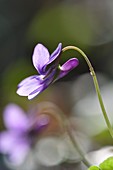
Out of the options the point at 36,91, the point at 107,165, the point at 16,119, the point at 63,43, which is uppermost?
the point at 36,91

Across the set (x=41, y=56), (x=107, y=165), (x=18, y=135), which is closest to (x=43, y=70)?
(x=41, y=56)

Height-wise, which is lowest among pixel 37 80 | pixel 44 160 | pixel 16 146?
pixel 44 160

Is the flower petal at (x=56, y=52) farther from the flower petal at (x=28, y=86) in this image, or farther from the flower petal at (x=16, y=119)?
the flower petal at (x=16, y=119)

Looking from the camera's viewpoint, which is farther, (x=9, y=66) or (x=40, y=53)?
(x=9, y=66)

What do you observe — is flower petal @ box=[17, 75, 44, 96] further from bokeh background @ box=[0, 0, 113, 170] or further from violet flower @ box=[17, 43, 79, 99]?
bokeh background @ box=[0, 0, 113, 170]

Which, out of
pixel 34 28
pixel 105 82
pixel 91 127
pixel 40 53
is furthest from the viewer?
pixel 34 28

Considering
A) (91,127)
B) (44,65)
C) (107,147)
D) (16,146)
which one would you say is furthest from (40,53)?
(91,127)

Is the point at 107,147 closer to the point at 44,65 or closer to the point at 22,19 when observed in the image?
the point at 44,65

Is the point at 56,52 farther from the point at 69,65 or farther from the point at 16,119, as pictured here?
the point at 16,119
